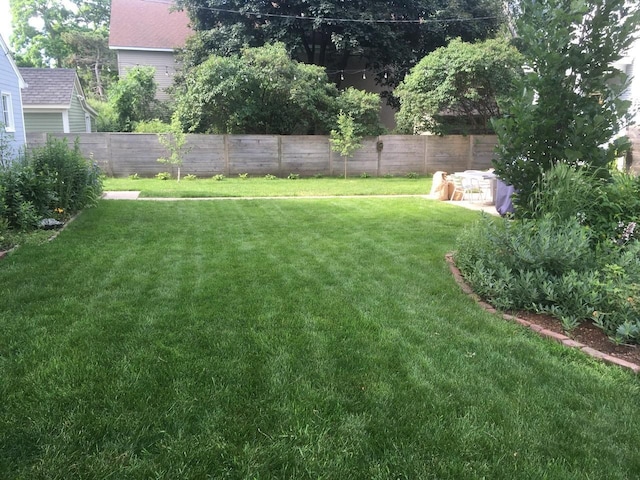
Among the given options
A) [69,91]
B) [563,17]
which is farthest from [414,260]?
[69,91]

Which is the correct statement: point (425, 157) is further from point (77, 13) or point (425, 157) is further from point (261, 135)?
point (77, 13)

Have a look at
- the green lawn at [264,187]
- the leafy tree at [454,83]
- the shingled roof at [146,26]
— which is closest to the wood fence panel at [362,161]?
the green lawn at [264,187]

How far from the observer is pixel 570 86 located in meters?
5.16

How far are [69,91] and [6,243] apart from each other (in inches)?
634

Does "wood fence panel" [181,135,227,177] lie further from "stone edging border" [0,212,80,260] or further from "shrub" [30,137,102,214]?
"stone edging border" [0,212,80,260]

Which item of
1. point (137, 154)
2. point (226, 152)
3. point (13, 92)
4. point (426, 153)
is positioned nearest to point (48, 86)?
point (13, 92)

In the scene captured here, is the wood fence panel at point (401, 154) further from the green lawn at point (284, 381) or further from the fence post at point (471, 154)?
the green lawn at point (284, 381)

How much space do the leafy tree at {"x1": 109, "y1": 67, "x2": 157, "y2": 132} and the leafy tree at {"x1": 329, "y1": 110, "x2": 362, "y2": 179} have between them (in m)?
9.21

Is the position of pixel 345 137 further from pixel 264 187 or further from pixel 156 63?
pixel 156 63

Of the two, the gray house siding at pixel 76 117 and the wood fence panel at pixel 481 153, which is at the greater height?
the gray house siding at pixel 76 117

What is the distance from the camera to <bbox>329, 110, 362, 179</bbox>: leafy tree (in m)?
16.8

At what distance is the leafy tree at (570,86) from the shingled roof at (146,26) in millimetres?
22480

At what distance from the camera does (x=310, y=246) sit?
21.0 ft

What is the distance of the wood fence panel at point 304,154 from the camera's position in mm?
17234
